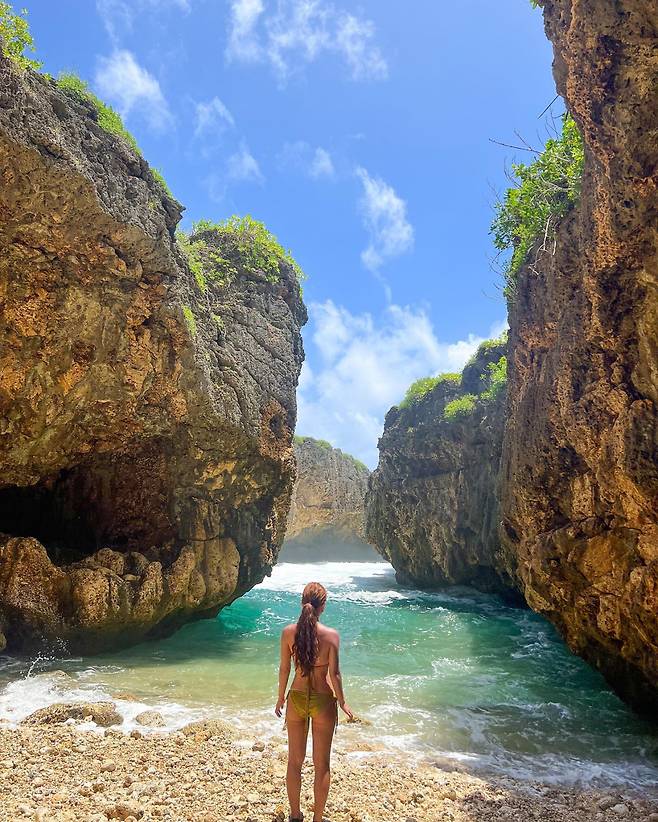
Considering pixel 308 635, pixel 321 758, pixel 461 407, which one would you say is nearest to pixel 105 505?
pixel 308 635

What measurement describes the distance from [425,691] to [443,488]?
17.2 m

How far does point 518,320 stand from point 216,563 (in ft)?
32.2

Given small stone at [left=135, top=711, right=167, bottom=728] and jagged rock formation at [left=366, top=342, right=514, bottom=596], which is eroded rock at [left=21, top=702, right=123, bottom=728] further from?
jagged rock formation at [left=366, top=342, right=514, bottom=596]

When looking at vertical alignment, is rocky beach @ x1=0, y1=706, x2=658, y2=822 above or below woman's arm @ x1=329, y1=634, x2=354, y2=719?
below

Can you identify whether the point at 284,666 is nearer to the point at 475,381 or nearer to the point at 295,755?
the point at 295,755

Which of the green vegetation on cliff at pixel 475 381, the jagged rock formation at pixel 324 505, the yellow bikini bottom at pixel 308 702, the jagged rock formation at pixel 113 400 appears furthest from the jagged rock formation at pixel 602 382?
the jagged rock formation at pixel 324 505

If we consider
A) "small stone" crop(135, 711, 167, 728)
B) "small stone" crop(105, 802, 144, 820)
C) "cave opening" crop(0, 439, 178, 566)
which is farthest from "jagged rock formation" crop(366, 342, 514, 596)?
"small stone" crop(105, 802, 144, 820)

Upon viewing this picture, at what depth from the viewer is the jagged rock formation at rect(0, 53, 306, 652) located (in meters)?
8.95

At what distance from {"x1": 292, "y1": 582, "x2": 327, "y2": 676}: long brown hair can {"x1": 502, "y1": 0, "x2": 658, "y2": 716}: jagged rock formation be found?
15.5ft

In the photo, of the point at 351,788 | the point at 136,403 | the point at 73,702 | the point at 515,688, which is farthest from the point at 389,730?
the point at 136,403

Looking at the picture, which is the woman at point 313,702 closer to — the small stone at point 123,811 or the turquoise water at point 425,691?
the small stone at point 123,811

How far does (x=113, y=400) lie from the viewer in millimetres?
10797

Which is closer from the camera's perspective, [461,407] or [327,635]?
[327,635]

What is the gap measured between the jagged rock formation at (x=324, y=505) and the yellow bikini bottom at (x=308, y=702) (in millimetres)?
43833
